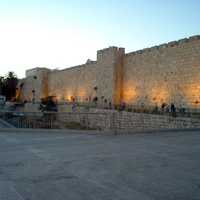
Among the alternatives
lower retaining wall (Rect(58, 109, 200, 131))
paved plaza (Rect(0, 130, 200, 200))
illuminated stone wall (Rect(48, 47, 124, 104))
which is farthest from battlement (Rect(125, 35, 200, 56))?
paved plaza (Rect(0, 130, 200, 200))

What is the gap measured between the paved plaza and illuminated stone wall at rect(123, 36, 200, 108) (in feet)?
50.5

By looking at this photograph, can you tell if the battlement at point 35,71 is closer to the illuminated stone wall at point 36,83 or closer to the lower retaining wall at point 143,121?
the illuminated stone wall at point 36,83

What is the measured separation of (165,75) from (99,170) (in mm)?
20838

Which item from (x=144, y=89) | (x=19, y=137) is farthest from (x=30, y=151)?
(x=144, y=89)

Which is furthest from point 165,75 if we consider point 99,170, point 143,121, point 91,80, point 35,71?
point 35,71

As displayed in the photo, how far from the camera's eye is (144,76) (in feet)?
Answer: 87.9

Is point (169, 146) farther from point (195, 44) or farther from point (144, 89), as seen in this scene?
point (144, 89)

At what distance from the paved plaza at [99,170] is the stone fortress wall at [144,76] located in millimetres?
15481

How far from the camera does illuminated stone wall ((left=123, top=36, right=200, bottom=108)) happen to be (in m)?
21.3

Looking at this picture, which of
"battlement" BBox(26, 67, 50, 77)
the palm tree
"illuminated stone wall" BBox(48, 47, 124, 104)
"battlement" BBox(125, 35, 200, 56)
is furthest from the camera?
the palm tree

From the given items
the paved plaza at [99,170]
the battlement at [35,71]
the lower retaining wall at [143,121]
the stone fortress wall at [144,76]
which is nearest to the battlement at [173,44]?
the stone fortress wall at [144,76]

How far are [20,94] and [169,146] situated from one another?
57777 millimetres

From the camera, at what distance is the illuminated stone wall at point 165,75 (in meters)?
21.3

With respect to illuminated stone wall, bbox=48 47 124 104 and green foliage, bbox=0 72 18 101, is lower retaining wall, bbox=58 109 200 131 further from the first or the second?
green foliage, bbox=0 72 18 101
